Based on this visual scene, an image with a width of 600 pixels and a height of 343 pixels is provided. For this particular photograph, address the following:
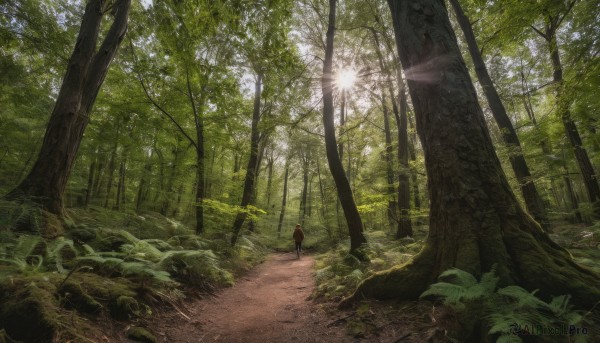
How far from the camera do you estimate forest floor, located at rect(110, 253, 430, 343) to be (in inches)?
122

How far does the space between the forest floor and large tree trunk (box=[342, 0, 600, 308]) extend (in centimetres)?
47

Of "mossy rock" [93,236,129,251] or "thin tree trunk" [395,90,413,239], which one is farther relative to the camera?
"thin tree trunk" [395,90,413,239]

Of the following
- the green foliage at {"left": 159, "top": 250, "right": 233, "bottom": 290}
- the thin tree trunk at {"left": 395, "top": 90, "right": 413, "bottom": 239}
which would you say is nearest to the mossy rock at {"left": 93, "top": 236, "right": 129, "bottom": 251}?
the green foliage at {"left": 159, "top": 250, "right": 233, "bottom": 290}

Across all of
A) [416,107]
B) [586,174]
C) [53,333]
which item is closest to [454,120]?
[416,107]

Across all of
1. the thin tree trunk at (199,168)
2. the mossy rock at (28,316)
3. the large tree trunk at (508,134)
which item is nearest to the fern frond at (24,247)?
the mossy rock at (28,316)

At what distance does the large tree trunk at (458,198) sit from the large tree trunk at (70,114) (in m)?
6.10

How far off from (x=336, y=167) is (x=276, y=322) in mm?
5433

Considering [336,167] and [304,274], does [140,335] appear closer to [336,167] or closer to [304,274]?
[304,274]

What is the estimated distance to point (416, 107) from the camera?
362 cm

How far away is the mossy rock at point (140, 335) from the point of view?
3.09m

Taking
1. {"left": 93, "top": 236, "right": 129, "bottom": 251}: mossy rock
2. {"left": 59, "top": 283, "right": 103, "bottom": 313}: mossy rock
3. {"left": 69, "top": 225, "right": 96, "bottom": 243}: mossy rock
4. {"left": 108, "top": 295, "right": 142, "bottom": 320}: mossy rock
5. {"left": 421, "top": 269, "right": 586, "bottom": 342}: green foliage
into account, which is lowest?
{"left": 108, "top": 295, "right": 142, "bottom": 320}: mossy rock

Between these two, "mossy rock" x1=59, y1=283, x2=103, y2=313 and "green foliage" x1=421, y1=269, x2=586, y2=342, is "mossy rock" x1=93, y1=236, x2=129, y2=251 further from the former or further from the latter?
"green foliage" x1=421, y1=269, x2=586, y2=342

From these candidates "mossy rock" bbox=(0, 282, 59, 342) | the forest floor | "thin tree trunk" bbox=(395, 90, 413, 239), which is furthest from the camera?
"thin tree trunk" bbox=(395, 90, 413, 239)

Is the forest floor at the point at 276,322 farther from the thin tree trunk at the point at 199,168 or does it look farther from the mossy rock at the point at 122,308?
the thin tree trunk at the point at 199,168
